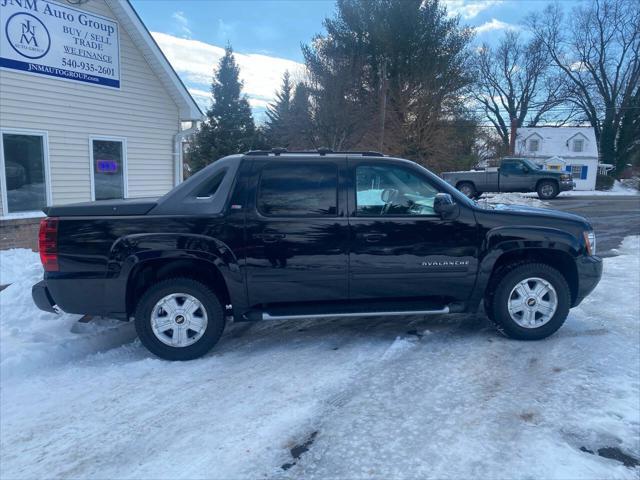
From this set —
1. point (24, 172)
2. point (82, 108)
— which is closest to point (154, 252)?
point (24, 172)

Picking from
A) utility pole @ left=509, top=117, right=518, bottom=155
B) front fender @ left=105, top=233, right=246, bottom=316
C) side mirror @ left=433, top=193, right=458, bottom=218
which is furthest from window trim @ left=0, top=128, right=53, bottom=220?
utility pole @ left=509, top=117, right=518, bottom=155

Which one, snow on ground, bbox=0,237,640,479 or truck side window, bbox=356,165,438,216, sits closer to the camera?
snow on ground, bbox=0,237,640,479

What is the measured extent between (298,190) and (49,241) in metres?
2.21

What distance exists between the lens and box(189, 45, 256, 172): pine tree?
35.3 m

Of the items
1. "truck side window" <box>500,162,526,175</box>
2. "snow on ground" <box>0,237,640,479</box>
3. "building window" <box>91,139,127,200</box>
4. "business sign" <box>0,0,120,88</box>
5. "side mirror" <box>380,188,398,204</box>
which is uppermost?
"business sign" <box>0,0,120,88</box>

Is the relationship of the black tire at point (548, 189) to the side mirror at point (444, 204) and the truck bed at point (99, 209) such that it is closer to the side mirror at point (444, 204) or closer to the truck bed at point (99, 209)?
the side mirror at point (444, 204)

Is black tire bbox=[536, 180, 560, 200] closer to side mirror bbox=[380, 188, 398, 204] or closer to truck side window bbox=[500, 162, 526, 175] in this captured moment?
truck side window bbox=[500, 162, 526, 175]

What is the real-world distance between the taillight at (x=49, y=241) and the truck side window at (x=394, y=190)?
270 cm

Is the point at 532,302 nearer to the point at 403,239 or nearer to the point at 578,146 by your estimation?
the point at 403,239

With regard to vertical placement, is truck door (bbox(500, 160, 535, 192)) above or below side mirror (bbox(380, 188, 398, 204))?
above

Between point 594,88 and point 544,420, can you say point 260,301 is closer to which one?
point 544,420

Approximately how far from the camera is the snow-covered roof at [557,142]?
44031 mm

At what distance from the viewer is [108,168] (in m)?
11.4

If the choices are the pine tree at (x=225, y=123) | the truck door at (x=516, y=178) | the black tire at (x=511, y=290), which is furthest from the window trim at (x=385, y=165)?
the pine tree at (x=225, y=123)
